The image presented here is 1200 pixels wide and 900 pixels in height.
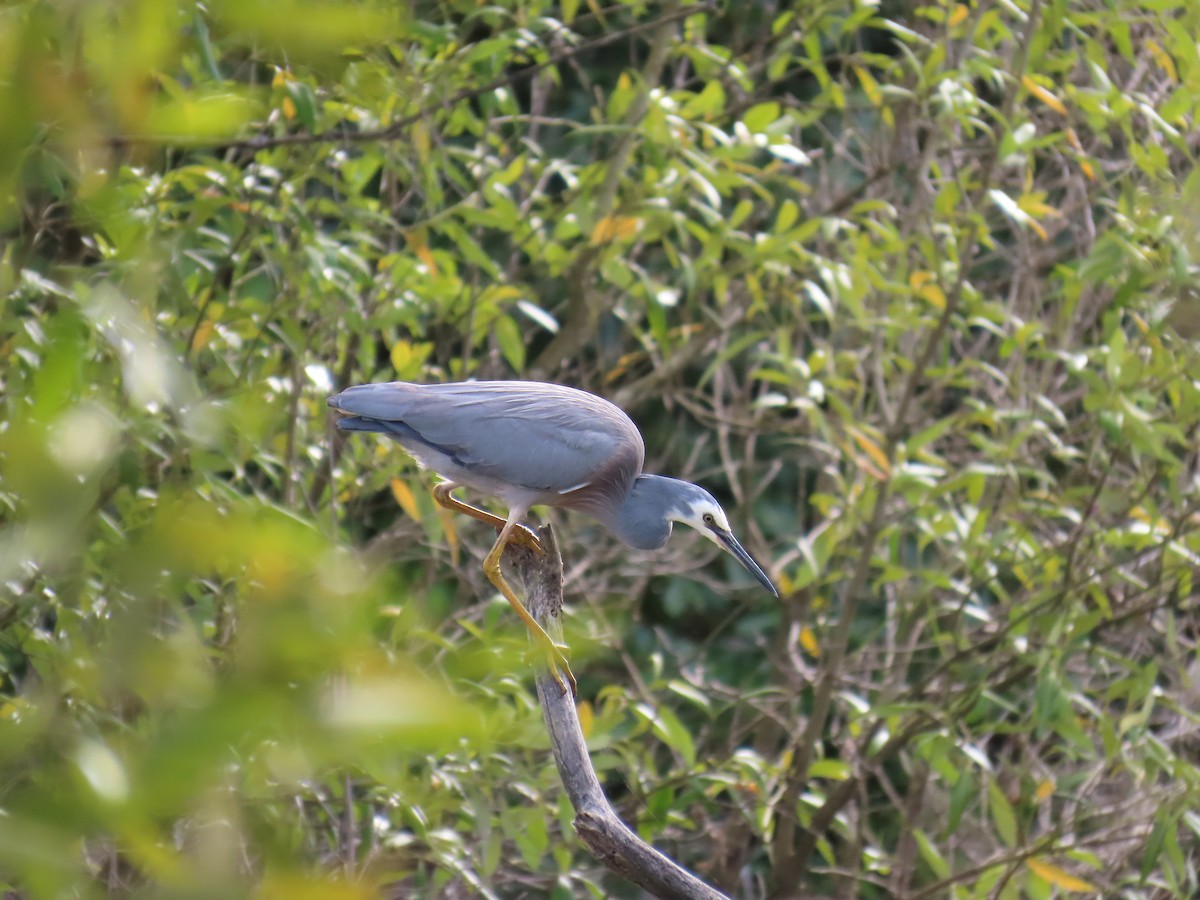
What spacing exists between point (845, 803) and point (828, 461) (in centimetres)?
160

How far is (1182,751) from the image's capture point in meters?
5.49

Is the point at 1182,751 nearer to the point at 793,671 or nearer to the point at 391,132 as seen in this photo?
the point at 793,671

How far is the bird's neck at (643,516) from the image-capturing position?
3926mm

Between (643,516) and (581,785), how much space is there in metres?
1.19

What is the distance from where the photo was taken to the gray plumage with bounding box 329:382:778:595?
A: 12.0 ft

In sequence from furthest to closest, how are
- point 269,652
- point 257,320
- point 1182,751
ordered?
point 1182,751
point 257,320
point 269,652

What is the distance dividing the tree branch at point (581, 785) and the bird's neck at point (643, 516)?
319 mm

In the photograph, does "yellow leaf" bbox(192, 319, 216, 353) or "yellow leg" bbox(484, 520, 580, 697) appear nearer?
"yellow leg" bbox(484, 520, 580, 697)

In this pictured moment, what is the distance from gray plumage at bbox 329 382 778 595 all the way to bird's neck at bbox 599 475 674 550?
0.29ft

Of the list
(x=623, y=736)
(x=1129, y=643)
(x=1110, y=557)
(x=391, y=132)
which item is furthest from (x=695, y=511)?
(x=1129, y=643)

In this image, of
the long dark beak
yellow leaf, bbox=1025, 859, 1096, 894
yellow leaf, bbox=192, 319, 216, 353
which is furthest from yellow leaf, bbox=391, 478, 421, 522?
yellow leaf, bbox=1025, 859, 1096, 894

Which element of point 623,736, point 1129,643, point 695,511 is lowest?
point 1129,643

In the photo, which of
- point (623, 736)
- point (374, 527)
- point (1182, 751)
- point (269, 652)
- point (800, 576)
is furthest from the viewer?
point (374, 527)

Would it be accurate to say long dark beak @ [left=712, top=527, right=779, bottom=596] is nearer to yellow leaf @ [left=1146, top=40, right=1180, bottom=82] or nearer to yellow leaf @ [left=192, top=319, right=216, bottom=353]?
yellow leaf @ [left=192, top=319, right=216, bottom=353]
